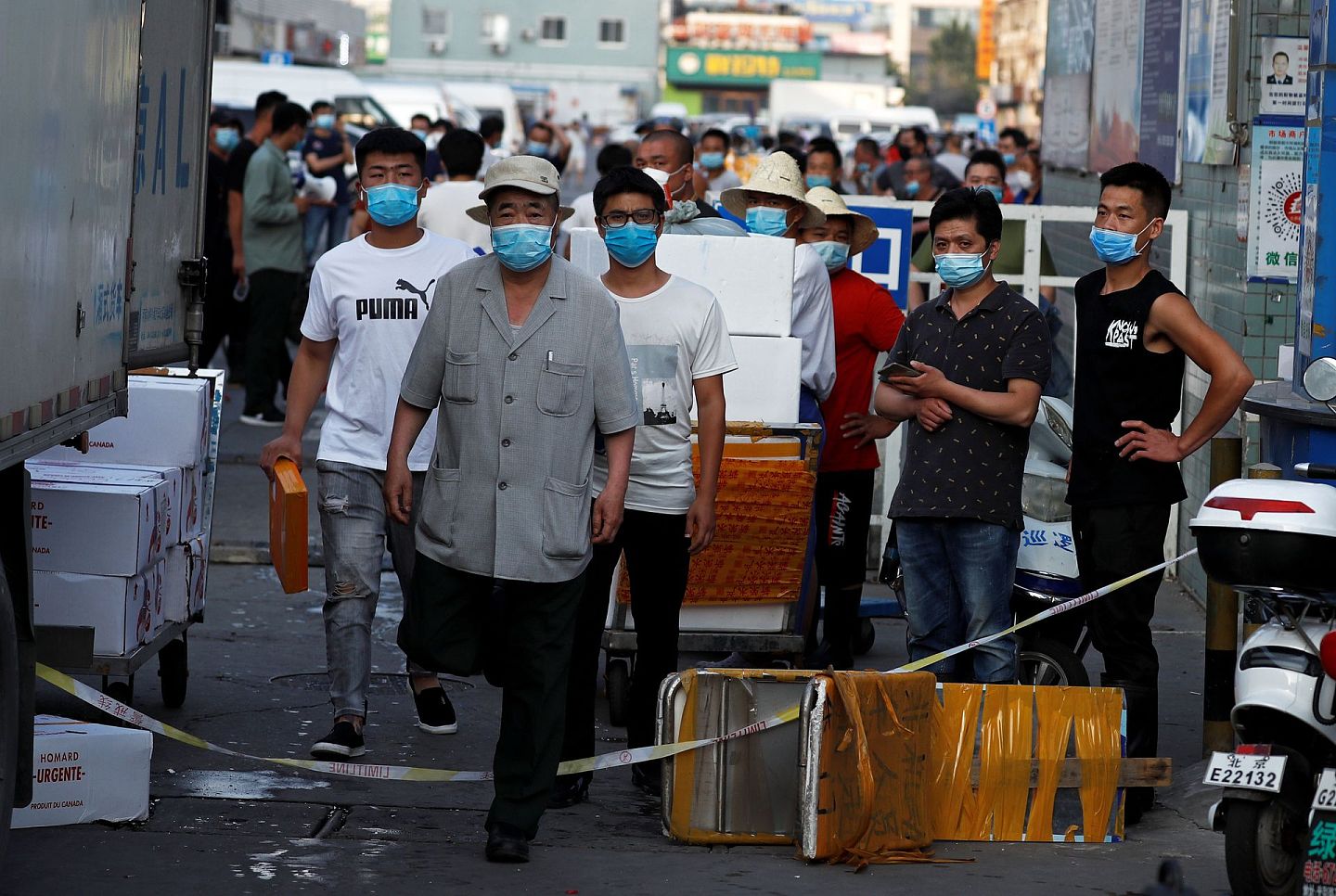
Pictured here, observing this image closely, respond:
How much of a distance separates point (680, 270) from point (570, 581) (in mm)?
2203

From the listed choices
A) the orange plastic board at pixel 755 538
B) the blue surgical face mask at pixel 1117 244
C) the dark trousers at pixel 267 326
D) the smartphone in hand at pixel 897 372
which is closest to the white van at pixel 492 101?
the dark trousers at pixel 267 326

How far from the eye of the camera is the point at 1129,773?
5910mm

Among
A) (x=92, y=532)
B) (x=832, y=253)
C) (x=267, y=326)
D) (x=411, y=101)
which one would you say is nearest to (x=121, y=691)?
(x=92, y=532)

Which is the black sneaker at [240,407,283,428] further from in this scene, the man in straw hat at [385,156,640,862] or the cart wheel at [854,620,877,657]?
the man in straw hat at [385,156,640,862]

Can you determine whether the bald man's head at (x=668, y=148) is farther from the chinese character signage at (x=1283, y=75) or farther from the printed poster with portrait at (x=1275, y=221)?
the printed poster with portrait at (x=1275, y=221)

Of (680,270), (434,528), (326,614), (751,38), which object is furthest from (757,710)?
(751,38)

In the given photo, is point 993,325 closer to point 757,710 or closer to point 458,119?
point 757,710

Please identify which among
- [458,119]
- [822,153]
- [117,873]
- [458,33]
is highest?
[458,33]

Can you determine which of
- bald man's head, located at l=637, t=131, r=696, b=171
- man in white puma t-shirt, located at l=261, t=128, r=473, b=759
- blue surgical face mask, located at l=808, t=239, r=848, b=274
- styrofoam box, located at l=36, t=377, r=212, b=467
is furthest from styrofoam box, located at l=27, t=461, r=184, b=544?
bald man's head, located at l=637, t=131, r=696, b=171

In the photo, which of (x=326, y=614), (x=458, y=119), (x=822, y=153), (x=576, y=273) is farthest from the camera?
(x=458, y=119)

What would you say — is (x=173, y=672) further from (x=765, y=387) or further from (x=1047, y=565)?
(x=1047, y=565)

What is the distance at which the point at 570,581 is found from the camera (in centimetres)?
565

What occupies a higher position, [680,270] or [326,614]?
[680,270]

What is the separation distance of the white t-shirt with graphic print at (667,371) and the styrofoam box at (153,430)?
1662mm
